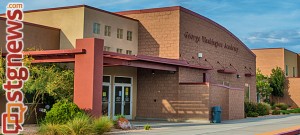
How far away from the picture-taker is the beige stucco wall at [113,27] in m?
27.1

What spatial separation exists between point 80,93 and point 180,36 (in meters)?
11.2

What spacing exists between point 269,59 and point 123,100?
35680 mm

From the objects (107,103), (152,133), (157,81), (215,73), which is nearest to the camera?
(152,133)

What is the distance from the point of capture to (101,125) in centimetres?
1834

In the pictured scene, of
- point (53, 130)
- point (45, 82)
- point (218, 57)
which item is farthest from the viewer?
point (218, 57)

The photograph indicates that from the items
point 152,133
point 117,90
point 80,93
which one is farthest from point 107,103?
point 152,133

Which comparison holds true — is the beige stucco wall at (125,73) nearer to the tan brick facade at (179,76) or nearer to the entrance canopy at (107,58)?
the tan brick facade at (179,76)

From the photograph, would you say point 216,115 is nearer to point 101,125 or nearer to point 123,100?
point 123,100

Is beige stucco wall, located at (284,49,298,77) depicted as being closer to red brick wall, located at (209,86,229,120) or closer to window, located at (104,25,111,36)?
red brick wall, located at (209,86,229,120)

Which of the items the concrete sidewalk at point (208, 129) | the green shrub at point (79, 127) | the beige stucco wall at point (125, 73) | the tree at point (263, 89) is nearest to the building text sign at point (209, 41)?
the beige stucco wall at point (125, 73)

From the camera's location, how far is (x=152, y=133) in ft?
62.2

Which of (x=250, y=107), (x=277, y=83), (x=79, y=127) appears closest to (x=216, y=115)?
(x=250, y=107)

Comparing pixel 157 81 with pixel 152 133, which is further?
pixel 157 81

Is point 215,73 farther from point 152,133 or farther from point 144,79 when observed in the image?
point 152,133
